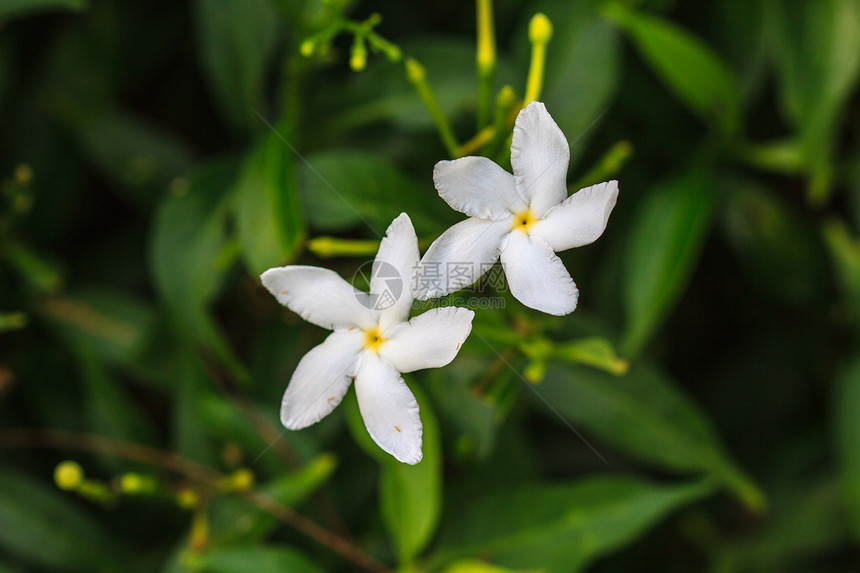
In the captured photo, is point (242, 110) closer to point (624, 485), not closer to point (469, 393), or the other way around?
point (469, 393)

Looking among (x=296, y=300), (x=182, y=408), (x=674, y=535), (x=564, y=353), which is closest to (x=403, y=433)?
(x=296, y=300)

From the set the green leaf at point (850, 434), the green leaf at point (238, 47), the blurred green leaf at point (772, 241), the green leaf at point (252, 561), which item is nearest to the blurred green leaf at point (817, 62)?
the blurred green leaf at point (772, 241)

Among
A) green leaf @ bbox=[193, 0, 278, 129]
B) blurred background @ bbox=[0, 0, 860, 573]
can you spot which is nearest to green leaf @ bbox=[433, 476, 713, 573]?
blurred background @ bbox=[0, 0, 860, 573]

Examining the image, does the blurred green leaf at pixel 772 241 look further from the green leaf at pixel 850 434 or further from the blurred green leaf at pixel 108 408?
the blurred green leaf at pixel 108 408

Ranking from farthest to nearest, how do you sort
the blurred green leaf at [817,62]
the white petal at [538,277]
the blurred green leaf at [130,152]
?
the blurred green leaf at [130,152], the blurred green leaf at [817,62], the white petal at [538,277]

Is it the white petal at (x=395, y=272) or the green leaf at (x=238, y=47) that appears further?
the green leaf at (x=238, y=47)

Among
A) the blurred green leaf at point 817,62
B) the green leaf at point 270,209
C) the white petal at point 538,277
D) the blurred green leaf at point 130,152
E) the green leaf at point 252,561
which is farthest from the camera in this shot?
the blurred green leaf at point 130,152
